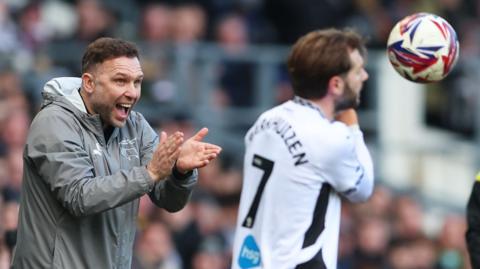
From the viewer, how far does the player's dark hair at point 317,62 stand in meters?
7.57

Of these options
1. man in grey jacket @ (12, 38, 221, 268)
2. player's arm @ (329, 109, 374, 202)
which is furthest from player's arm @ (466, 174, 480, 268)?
man in grey jacket @ (12, 38, 221, 268)

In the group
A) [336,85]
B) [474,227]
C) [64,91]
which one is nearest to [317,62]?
[336,85]

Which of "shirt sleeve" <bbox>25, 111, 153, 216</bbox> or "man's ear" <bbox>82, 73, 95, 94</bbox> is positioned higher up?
"man's ear" <bbox>82, 73, 95, 94</bbox>

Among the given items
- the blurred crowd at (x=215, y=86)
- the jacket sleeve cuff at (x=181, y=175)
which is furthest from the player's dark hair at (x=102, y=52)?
the blurred crowd at (x=215, y=86)

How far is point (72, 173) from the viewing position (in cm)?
619

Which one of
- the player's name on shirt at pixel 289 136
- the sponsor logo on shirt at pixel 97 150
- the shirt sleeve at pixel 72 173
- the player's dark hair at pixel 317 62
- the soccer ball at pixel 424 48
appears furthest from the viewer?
the soccer ball at pixel 424 48

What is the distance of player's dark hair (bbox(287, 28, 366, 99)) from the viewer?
298 inches

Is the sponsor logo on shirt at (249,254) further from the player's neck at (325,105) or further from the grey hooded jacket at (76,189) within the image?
the grey hooded jacket at (76,189)

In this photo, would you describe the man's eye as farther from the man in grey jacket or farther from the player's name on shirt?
the player's name on shirt

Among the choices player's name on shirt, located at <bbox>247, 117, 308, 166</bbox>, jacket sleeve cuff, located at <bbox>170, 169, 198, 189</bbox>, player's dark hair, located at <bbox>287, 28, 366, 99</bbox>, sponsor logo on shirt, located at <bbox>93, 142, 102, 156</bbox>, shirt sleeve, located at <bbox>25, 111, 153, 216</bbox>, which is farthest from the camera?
player's dark hair, located at <bbox>287, 28, 366, 99</bbox>

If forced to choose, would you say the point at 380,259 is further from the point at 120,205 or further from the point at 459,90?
the point at 120,205

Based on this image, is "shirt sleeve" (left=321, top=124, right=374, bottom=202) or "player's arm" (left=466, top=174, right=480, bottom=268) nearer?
"player's arm" (left=466, top=174, right=480, bottom=268)

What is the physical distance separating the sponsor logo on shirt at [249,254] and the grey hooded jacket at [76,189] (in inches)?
39.8

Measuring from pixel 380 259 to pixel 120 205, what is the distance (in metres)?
7.47
